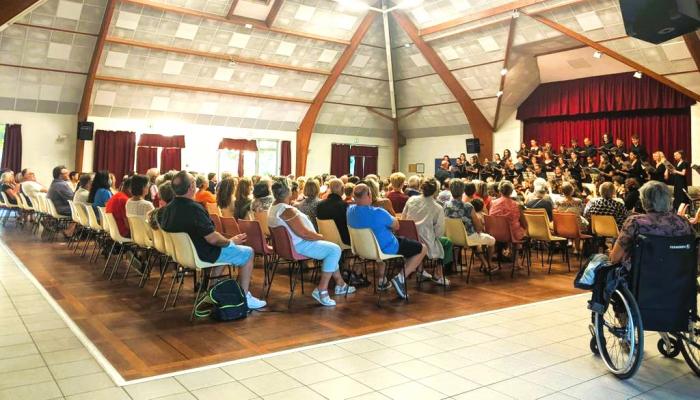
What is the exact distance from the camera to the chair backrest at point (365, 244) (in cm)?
496

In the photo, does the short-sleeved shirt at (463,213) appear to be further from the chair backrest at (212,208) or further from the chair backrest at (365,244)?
the chair backrest at (212,208)

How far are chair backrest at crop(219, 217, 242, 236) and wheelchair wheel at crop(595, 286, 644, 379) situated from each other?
140 inches

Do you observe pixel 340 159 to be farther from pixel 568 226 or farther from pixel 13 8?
pixel 13 8

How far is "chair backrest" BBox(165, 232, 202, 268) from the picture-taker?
4.34m

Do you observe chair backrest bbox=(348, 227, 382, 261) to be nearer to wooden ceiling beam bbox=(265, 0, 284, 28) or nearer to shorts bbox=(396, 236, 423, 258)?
shorts bbox=(396, 236, 423, 258)

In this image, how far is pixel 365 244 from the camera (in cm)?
508

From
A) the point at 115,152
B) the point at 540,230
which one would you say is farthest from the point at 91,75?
the point at 540,230

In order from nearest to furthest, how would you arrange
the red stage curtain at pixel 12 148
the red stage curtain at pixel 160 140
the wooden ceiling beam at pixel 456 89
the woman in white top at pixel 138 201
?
the woman in white top at pixel 138 201, the red stage curtain at pixel 12 148, the wooden ceiling beam at pixel 456 89, the red stage curtain at pixel 160 140

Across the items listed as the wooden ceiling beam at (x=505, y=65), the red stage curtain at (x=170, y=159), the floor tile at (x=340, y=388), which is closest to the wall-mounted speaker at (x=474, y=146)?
the wooden ceiling beam at (x=505, y=65)

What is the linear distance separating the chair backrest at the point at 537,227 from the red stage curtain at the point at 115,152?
11.5 m

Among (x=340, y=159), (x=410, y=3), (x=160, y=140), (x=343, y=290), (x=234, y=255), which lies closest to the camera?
(x=234, y=255)

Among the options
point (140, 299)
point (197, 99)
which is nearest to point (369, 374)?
point (140, 299)

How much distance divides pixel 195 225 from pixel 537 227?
456 cm

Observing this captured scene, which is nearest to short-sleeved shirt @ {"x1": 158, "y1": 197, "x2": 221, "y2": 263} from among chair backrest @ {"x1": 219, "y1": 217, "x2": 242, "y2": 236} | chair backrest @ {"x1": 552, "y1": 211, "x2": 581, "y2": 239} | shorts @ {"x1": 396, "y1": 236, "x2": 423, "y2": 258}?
chair backrest @ {"x1": 219, "y1": 217, "x2": 242, "y2": 236}
